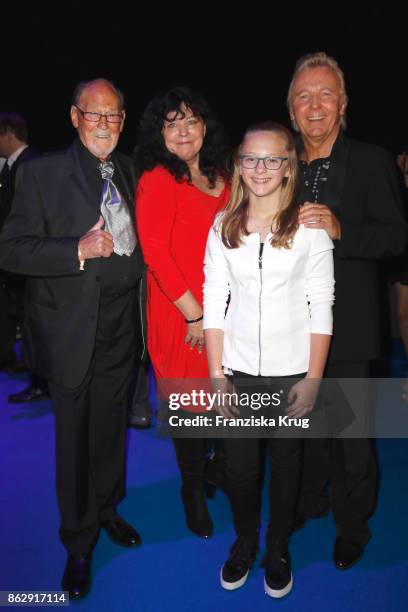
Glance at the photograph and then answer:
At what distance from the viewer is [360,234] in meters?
1.72

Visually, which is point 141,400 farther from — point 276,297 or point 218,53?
point 218,53

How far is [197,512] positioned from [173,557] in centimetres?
19

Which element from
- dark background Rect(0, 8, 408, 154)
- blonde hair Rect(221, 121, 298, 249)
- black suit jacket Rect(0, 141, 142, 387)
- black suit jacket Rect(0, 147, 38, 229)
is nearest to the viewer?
blonde hair Rect(221, 121, 298, 249)

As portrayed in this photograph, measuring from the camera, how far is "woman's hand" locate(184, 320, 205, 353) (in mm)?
1907

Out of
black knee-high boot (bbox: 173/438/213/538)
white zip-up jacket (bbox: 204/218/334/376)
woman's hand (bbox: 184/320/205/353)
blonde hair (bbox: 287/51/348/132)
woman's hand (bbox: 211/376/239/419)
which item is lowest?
black knee-high boot (bbox: 173/438/213/538)

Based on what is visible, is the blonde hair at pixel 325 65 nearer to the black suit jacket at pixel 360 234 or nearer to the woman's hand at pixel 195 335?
the black suit jacket at pixel 360 234


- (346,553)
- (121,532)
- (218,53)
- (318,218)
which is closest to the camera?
(318,218)

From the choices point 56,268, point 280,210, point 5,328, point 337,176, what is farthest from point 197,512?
point 5,328

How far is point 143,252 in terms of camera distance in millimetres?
1854

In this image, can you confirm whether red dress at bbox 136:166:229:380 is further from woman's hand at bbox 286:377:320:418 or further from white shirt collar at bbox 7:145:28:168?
white shirt collar at bbox 7:145:28:168

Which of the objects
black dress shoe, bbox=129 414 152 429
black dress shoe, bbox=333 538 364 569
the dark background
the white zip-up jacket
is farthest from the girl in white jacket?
the dark background

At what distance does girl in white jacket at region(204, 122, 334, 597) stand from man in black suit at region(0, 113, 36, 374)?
7.91 feet

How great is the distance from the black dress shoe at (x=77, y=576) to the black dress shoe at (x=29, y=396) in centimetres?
181

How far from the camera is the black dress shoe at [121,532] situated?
2059 mm
